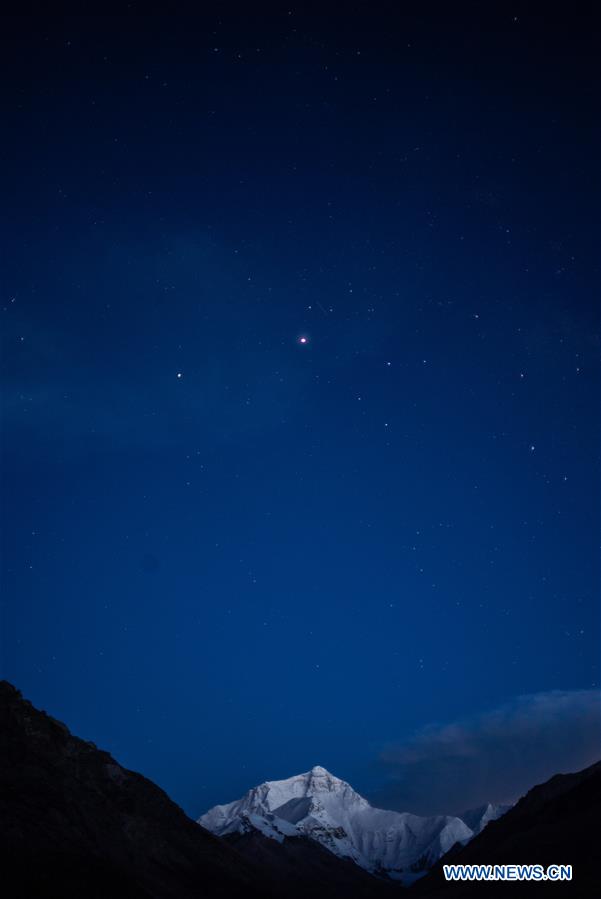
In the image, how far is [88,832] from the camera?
284 ft

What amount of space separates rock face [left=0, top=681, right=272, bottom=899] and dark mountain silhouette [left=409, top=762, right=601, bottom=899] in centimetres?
3773

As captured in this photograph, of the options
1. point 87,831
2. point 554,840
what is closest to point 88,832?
point 87,831

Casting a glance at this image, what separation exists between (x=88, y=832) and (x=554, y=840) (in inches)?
2278

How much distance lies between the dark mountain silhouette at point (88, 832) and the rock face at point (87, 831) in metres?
0.21

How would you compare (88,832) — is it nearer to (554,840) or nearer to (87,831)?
(87,831)

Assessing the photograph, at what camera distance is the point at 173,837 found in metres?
113

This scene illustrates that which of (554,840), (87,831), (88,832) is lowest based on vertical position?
(554,840)

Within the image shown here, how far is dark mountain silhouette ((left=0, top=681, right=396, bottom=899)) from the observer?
66.1 meters

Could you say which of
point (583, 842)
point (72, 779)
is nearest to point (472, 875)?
point (583, 842)

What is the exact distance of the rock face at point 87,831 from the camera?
66250 mm

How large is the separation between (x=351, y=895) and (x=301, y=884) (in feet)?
46.1

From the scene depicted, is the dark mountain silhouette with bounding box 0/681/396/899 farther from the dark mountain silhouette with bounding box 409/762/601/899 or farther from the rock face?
the dark mountain silhouette with bounding box 409/762/601/899

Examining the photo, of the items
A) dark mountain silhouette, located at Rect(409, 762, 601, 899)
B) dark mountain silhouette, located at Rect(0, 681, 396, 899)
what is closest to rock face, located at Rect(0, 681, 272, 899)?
dark mountain silhouette, located at Rect(0, 681, 396, 899)

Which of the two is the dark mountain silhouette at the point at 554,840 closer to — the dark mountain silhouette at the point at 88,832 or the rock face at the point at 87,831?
the dark mountain silhouette at the point at 88,832
